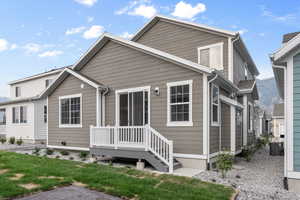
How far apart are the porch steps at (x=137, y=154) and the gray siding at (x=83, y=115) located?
73.5 inches

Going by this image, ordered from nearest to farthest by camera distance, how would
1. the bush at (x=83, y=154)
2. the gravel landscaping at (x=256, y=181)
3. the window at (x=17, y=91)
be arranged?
the gravel landscaping at (x=256, y=181), the bush at (x=83, y=154), the window at (x=17, y=91)

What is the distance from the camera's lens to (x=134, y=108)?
32.6 ft

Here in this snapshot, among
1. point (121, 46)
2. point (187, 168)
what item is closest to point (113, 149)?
point (187, 168)

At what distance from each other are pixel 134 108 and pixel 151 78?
149cm

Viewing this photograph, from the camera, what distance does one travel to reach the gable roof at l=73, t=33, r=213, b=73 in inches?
319

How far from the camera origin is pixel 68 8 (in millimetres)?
15891

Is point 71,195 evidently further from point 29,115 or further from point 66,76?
point 29,115

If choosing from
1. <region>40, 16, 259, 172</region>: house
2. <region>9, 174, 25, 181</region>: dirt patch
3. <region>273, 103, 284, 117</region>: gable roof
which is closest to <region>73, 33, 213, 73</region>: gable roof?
<region>40, 16, 259, 172</region>: house

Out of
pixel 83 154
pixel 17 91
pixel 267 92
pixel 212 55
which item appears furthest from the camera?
pixel 267 92

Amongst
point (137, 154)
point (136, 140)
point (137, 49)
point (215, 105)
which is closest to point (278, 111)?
point (215, 105)

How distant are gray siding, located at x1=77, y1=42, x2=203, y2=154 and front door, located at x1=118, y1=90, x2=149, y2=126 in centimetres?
33

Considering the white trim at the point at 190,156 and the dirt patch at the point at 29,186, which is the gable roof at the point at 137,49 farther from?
the dirt patch at the point at 29,186

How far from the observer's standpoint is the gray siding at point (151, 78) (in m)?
8.27

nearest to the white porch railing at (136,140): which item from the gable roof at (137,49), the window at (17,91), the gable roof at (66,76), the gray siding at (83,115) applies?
the gray siding at (83,115)
